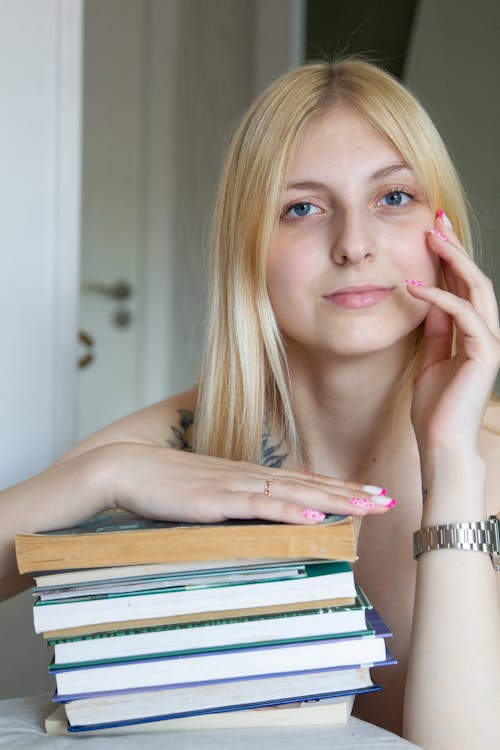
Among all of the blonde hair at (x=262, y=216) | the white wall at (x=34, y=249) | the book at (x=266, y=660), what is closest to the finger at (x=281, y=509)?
the book at (x=266, y=660)

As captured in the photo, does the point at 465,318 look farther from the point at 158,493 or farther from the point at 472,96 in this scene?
the point at 472,96

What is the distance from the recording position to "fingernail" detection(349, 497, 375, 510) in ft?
2.67

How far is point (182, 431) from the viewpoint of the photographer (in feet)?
4.84

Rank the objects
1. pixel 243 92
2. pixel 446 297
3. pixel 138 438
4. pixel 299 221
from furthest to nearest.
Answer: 1. pixel 243 92
2. pixel 138 438
3. pixel 299 221
4. pixel 446 297

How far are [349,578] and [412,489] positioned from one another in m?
0.50

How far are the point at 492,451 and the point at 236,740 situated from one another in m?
0.61

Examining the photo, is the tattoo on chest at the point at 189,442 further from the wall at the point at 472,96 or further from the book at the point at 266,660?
the wall at the point at 472,96

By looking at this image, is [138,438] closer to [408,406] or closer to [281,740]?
[408,406]

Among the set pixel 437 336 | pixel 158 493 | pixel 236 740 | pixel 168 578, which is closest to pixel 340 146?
pixel 437 336

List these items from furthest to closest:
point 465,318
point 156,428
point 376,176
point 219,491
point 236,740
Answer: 1. point 156,428
2. point 376,176
3. point 465,318
4. point 219,491
5. point 236,740

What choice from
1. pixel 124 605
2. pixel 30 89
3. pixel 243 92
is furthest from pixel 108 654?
pixel 243 92

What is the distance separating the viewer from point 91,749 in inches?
29.6

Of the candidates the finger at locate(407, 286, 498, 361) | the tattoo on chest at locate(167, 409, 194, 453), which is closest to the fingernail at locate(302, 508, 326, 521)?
the finger at locate(407, 286, 498, 361)

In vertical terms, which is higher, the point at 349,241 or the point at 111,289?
the point at 111,289
